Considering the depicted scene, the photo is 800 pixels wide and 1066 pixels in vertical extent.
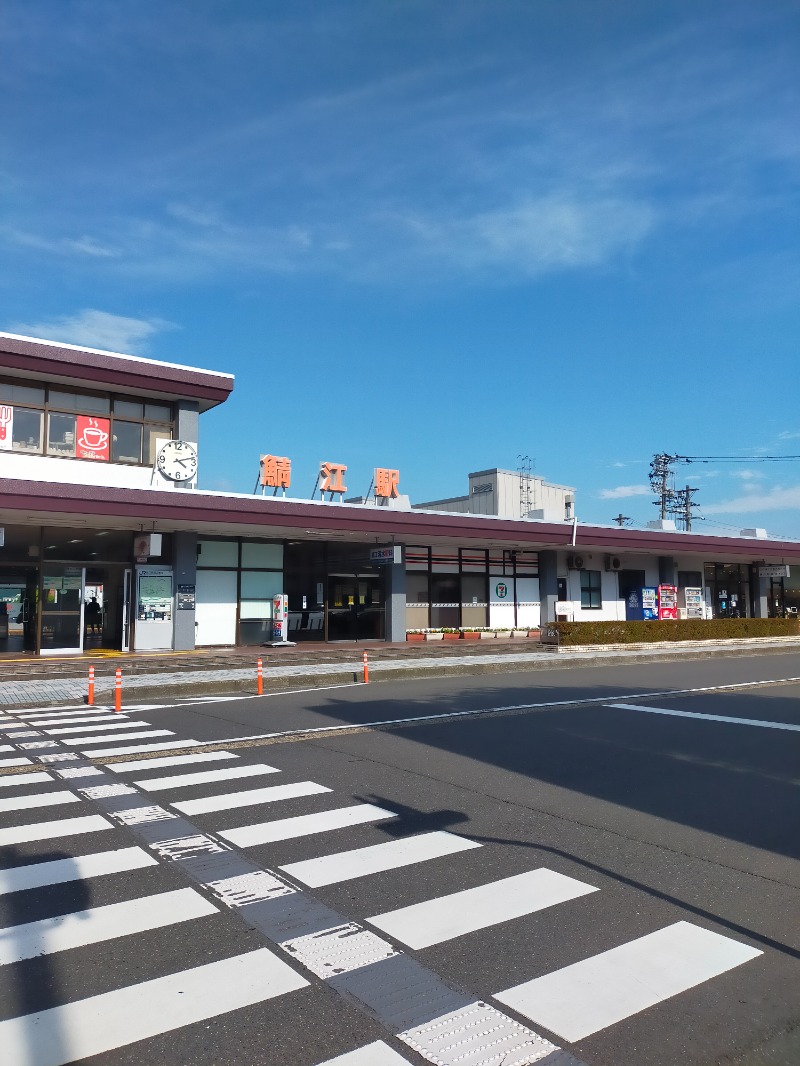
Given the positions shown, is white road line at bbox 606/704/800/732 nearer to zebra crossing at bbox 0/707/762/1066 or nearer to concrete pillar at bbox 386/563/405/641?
zebra crossing at bbox 0/707/762/1066

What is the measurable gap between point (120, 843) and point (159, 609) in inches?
689

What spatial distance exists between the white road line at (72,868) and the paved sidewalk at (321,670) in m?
9.52

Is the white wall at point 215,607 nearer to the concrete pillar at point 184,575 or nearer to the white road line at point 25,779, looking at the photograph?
the concrete pillar at point 184,575

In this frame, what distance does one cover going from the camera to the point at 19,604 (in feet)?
76.4

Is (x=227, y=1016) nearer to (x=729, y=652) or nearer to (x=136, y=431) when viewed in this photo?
(x=136, y=431)

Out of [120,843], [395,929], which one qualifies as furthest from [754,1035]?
[120,843]

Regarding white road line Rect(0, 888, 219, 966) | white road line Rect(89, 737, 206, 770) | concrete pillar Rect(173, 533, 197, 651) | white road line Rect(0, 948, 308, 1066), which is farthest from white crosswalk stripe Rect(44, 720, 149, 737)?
concrete pillar Rect(173, 533, 197, 651)

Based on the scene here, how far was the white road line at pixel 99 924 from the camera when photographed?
469 centimetres

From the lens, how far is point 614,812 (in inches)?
298

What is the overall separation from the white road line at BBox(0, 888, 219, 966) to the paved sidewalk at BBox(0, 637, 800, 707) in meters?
10.6

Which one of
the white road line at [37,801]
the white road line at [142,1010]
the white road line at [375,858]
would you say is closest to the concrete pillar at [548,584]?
the white road line at [37,801]

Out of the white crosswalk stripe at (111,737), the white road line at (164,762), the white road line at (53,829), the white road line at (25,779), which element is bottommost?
the white road line at (53,829)

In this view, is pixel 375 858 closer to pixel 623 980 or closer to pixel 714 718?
pixel 623 980

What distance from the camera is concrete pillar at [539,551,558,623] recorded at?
33312mm
